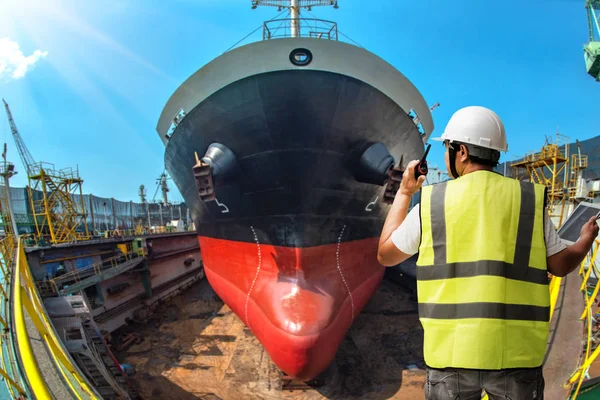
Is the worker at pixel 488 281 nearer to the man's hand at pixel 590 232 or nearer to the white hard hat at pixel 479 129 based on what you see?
the man's hand at pixel 590 232

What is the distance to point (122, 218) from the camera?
3484 centimetres

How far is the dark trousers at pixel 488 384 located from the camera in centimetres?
113

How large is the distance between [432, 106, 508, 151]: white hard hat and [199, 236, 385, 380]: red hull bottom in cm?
388

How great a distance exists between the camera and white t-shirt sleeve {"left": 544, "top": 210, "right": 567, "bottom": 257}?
118 cm

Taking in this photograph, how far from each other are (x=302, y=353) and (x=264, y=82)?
4289 millimetres

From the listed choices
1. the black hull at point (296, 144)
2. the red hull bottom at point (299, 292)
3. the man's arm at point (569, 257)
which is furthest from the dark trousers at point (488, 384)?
the black hull at point (296, 144)

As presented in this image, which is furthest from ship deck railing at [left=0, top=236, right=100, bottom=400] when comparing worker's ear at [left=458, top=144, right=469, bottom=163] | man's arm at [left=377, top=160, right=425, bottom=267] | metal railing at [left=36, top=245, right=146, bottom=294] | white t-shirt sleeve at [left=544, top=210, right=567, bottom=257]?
metal railing at [left=36, top=245, right=146, bottom=294]

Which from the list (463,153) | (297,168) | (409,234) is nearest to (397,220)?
(409,234)

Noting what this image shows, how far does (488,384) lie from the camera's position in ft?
3.74

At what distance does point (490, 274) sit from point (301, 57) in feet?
14.6

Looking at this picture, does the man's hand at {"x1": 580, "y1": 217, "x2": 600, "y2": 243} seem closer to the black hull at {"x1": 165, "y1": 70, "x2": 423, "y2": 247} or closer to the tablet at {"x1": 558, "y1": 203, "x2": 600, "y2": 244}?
the tablet at {"x1": 558, "y1": 203, "x2": 600, "y2": 244}

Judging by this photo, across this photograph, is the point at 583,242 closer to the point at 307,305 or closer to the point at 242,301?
the point at 307,305

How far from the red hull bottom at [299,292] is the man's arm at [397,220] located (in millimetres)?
3462

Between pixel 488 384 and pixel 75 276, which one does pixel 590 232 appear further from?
pixel 75 276
